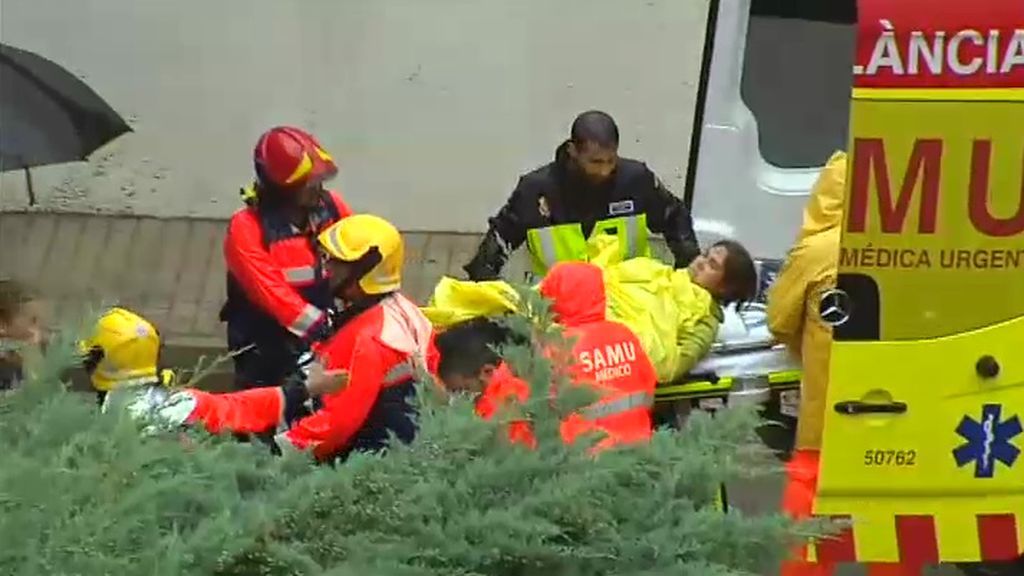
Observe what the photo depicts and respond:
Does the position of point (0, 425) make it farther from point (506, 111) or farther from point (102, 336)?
point (506, 111)

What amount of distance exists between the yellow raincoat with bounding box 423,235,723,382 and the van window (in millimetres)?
809

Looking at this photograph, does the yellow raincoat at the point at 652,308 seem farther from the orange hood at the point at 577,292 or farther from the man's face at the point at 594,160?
the man's face at the point at 594,160

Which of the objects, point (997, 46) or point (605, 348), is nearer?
point (997, 46)

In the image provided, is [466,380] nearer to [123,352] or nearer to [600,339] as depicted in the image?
[600,339]

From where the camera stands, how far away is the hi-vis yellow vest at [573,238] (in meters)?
5.65

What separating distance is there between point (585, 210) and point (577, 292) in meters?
1.22

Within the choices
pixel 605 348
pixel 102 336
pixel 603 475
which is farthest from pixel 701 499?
pixel 102 336

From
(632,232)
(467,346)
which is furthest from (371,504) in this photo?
(632,232)

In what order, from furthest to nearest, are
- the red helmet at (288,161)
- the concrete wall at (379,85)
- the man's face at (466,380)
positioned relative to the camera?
the concrete wall at (379,85) → the red helmet at (288,161) → the man's face at (466,380)

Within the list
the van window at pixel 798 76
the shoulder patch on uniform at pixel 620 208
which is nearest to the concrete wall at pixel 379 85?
the van window at pixel 798 76

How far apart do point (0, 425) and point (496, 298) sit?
2.38 meters

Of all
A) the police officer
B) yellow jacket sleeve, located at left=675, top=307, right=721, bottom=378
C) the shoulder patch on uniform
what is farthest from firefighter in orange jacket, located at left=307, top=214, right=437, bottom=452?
the shoulder patch on uniform

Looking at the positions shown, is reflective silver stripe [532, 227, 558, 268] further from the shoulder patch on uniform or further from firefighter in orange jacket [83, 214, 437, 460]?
firefighter in orange jacket [83, 214, 437, 460]

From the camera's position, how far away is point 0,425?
2.48 m
